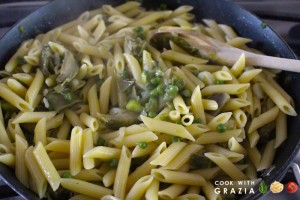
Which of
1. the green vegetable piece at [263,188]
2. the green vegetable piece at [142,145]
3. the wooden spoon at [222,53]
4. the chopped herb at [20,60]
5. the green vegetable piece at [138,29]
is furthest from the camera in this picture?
the green vegetable piece at [138,29]

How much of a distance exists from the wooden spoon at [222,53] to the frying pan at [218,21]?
10 centimetres

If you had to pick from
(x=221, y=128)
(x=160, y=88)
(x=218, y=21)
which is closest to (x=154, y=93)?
(x=160, y=88)

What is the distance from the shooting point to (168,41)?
6.57 feet

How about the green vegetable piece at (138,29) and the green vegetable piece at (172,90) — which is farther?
the green vegetable piece at (138,29)

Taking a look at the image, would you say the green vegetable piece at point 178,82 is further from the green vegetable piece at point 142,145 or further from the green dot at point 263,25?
the green dot at point 263,25

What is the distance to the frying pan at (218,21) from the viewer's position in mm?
1820

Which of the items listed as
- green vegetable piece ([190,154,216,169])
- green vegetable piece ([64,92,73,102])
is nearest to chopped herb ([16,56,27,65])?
green vegetable piece ([64,92,73,102])

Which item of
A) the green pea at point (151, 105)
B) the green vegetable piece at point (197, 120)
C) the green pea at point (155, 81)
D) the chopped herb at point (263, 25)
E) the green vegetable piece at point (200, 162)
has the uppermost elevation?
the chopped herb at point (263, 25)

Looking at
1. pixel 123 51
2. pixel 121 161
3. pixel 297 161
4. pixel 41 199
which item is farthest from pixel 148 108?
pixel 297 161

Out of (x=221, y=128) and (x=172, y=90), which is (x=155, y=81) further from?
(x=221, y=128)

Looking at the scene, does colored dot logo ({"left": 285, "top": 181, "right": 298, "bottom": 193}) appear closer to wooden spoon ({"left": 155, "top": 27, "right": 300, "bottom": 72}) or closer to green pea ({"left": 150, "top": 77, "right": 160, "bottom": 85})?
wooden spoon ({"left": 155, "top": 27, "right": 300, "bottom": 72})

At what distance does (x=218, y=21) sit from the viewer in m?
2.18

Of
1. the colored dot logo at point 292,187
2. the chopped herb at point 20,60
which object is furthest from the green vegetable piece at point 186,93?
the chopped herb at point 20,60

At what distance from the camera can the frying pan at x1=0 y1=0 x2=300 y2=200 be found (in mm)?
1820
